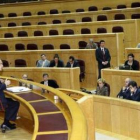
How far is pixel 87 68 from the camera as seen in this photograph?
6348mm

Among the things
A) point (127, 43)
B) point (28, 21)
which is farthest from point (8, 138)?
point (28, 21)

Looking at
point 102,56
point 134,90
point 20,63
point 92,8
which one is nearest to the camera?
point 134,90

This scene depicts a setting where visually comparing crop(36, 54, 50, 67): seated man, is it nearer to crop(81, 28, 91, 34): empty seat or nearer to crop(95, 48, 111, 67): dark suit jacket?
crop(95, 48, 111, 67): dark suit jacket

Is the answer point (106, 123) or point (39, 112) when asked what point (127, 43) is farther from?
point (39, 112)

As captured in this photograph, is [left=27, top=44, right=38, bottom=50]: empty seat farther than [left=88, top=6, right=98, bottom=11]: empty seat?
No

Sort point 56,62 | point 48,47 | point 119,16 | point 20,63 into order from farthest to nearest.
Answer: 1. point 119,16
2. point 48,47
3. point 20,63
4. point 56,62

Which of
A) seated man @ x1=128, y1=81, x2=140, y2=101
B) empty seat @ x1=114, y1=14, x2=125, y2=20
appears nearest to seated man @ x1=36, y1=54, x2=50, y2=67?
seated man @ x1=128, y1=81, x2=140, y2=101

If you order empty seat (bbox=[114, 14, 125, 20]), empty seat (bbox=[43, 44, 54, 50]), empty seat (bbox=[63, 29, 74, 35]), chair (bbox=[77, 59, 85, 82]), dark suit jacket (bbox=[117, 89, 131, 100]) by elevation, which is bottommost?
dark suit jacket (bbox=[117, 89, 131, 100])

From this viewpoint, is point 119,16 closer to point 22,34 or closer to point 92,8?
point 92,8

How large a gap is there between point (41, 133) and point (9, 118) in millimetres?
1667

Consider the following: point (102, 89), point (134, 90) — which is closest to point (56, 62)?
point (102, 89)

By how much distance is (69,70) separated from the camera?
566 centimetres

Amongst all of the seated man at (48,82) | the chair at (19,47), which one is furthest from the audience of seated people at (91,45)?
the chair at (19,47)

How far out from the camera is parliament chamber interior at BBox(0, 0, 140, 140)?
9.05 feet
